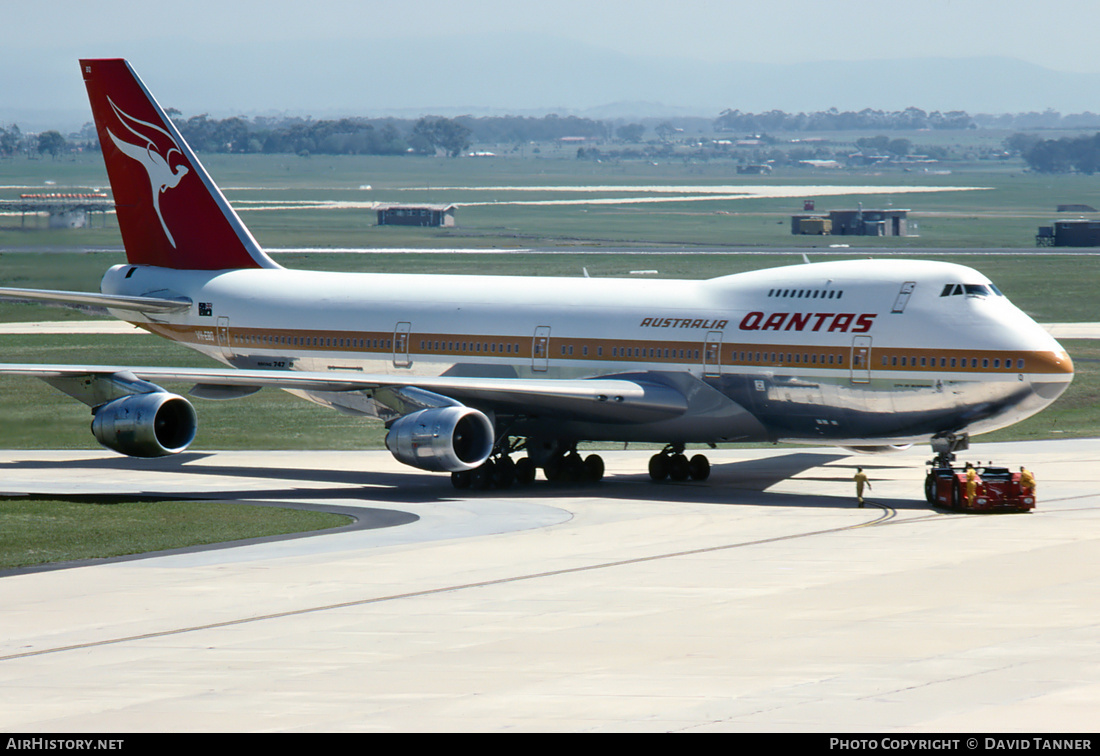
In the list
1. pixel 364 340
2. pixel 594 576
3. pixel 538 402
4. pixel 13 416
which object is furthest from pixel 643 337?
pixel 13 416

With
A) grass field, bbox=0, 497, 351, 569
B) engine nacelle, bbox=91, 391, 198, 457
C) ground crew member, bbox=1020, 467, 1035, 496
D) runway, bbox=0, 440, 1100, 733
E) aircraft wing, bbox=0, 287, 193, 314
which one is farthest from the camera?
aircraft wing, bbox=0, 287, 193, 314

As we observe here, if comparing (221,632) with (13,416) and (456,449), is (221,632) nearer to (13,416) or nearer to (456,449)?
(456,449)

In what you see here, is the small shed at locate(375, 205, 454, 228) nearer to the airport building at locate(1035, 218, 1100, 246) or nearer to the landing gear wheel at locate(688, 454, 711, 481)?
the airport building at locate(1035, 218, 1100, 246)

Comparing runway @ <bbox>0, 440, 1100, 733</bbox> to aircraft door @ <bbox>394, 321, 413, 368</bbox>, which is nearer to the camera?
runway @ <bbox>0, 440, 1100, 733</bbox>

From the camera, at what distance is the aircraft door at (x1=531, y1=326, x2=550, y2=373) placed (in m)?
43.9

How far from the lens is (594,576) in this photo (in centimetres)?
2955

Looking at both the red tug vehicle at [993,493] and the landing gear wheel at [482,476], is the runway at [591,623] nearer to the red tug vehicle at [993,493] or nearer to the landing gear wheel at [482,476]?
the red tug vehicle at [993,493]

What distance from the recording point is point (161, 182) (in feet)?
170

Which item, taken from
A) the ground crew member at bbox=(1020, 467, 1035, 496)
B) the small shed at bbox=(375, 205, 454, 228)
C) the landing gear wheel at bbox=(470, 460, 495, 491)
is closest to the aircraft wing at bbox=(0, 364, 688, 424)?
the landing gear wheel at bbox=(470, 460, 495, 491)

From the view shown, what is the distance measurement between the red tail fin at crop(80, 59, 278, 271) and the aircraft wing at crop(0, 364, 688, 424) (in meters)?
9.79

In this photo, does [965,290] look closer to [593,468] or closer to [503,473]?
[593,468]

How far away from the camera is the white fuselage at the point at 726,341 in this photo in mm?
38625

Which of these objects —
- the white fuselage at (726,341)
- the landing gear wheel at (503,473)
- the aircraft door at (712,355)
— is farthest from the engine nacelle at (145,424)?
the aircraft door at (712,355)
